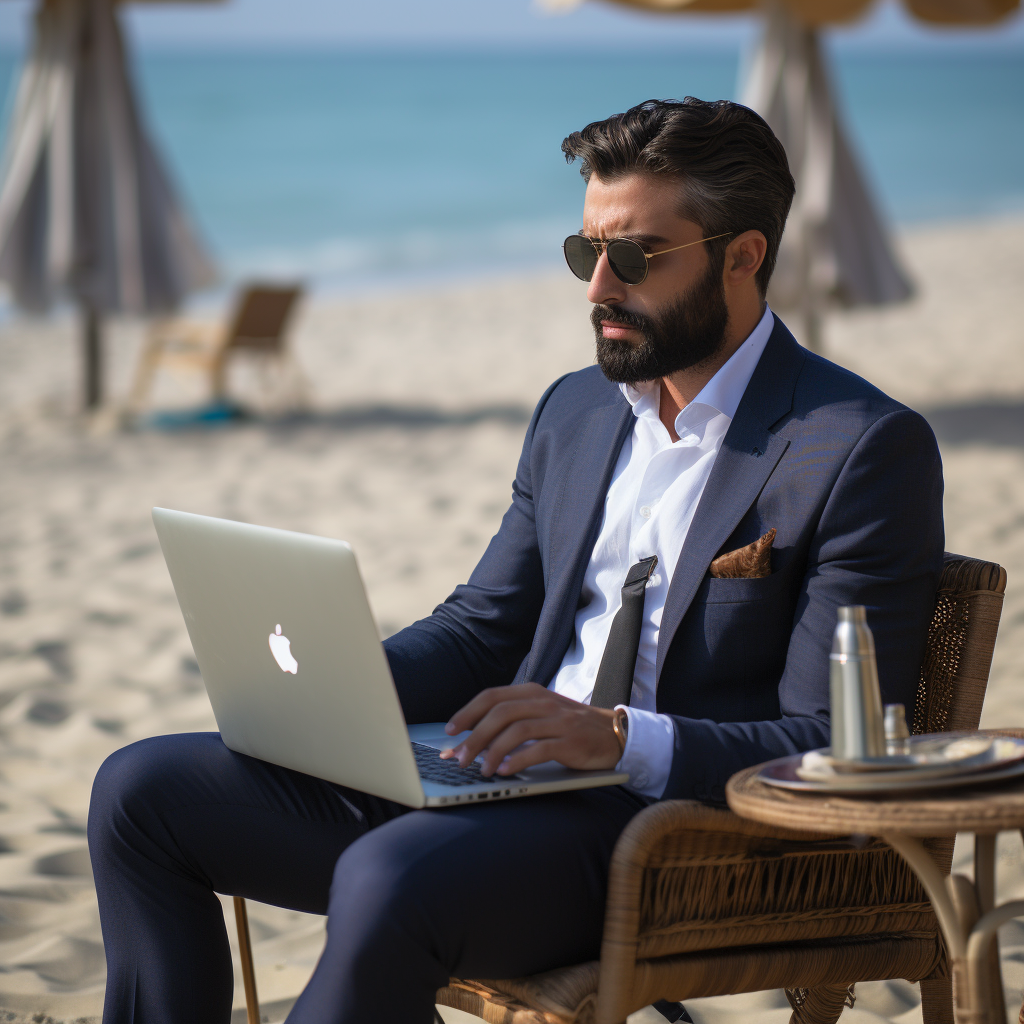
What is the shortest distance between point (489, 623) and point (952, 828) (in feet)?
3.58

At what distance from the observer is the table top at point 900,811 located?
3.86 feet

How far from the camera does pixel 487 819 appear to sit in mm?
1527

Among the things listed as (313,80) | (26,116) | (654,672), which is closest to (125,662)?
(654,672)

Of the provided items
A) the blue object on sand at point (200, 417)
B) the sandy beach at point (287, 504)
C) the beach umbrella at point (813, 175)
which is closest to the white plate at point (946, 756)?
the sandy beach at point (287, 504)

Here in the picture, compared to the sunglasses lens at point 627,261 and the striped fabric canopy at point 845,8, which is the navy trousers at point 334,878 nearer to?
the sunglasses lens at point 627,261

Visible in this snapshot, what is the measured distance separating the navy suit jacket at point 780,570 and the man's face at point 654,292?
116 mm

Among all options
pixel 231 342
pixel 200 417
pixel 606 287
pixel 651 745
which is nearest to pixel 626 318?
pixel 606 287

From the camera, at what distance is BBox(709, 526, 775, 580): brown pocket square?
5.64ft

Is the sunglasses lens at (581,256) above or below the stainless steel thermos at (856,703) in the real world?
above

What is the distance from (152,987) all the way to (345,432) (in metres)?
6.84

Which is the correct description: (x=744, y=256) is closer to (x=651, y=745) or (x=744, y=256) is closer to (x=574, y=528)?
(x=574, y=528)

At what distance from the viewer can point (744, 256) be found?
77.3 inches

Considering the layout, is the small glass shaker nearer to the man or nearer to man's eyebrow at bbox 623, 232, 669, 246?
the man

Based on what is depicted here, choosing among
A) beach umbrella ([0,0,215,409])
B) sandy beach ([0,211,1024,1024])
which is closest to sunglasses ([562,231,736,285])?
sandy beach ([0,211,1024,1024])
